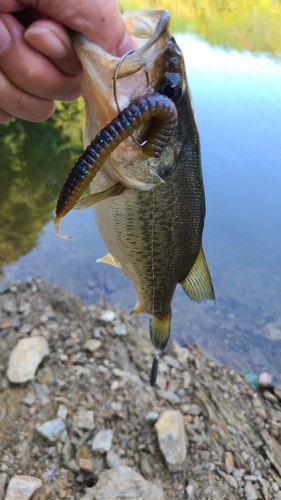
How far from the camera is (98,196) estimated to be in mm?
1275

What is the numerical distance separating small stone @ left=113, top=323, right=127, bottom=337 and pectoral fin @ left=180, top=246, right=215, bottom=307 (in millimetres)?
1828

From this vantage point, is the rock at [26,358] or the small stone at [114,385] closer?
the rock at [26,358]

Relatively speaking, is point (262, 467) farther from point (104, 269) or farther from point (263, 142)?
point (263, 142)

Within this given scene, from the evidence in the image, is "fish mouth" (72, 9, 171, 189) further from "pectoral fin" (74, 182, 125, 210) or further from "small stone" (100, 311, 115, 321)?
"small stone" (100, 311, 115, 321)

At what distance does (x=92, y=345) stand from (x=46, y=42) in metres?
2.50

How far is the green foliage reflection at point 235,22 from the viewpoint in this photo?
39.4 ft

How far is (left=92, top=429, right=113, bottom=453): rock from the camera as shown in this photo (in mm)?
2592

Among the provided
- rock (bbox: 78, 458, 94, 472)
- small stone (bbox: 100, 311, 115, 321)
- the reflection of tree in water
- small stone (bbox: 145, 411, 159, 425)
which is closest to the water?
the reflection of tree in water

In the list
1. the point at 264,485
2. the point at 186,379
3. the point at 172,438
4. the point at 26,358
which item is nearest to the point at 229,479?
the point at 264,485

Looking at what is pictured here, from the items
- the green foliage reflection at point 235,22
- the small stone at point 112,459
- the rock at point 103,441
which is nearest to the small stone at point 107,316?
the rock at point 103,441

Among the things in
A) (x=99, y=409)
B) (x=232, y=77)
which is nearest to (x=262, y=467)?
(x=99, y=409)

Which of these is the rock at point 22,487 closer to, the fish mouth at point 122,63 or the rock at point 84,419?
the rock at point 84,419

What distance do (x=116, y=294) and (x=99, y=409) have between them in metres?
1.76

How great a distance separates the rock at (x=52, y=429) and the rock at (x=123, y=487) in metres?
0.39
